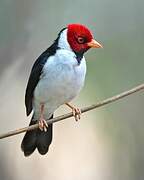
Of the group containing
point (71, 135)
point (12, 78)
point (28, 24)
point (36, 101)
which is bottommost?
point (36, 101)

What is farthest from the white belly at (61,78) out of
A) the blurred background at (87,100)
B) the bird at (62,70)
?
the blurred background at (87,100)

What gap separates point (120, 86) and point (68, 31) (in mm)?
1375

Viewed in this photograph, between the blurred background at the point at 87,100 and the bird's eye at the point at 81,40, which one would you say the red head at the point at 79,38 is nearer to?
the bird's eye at the point at 81,40

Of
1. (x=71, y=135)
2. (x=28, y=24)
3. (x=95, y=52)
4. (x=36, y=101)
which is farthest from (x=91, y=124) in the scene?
(x=36, y=101)

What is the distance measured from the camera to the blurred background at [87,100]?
4812 mm

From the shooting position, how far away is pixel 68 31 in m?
3.47

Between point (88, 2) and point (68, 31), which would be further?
point (88, 2)

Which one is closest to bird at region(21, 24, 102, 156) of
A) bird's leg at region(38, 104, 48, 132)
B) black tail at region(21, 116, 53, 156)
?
bird's leg at region(38, 104, 48, 132)

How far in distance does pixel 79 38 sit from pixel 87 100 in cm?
134

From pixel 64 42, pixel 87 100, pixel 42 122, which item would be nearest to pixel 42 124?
pixel 42 122

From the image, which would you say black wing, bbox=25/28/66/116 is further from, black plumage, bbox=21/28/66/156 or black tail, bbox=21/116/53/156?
black tail, bbox=21/116/53/156

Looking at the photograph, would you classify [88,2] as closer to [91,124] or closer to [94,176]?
[91,124]

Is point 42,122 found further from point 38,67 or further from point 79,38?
point 79,38

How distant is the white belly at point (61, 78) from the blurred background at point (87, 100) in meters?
1.25
